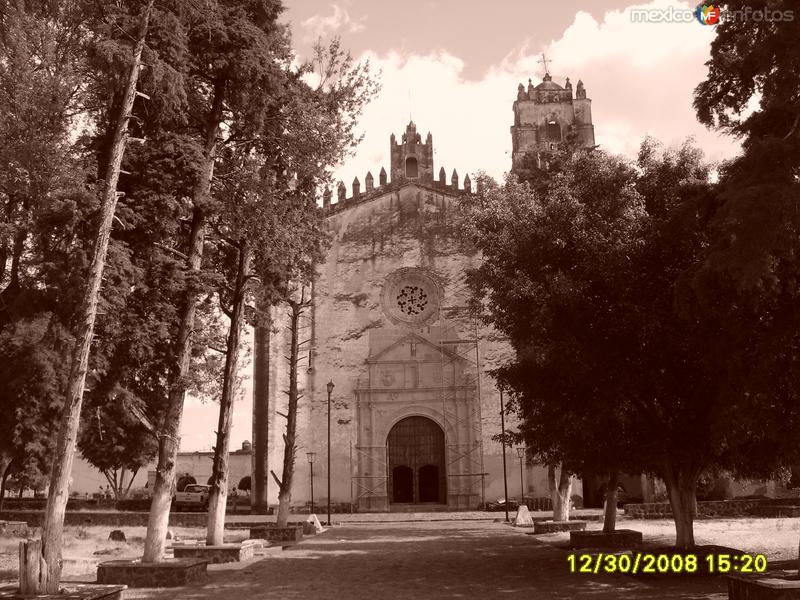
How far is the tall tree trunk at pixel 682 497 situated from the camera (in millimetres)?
12086

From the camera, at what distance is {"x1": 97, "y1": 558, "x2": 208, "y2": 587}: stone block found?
1096cm

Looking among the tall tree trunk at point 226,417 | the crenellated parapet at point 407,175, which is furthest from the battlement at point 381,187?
the tall tree trunk at point 226,417

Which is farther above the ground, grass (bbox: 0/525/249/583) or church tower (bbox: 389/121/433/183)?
church tower (bbox: 389/121/433/183)

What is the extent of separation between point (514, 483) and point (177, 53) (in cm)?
2565

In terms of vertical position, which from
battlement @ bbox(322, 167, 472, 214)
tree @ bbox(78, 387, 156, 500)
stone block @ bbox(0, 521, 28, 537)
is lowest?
stone block @ bbox(0, 521, 28, 537)

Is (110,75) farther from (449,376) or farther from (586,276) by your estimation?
(449,376)

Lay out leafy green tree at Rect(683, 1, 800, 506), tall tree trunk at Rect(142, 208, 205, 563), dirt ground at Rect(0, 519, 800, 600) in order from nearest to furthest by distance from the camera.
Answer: leafy green tree at Rect(683, 1, 800, 506)
dirt ground at Rect(0, 519, 800, 600)
tall tree trunk at Rect(142, 208, 205, 563)

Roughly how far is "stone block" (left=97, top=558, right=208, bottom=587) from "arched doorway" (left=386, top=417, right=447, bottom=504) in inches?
910

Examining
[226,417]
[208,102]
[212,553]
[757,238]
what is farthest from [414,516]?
[757,238]

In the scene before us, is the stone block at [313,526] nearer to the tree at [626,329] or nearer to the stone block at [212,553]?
the stone block at [212,553]

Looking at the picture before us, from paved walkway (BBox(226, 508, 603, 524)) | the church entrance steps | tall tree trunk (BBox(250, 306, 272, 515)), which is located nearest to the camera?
paved walkway (BBox(226, 508, 603, 524))

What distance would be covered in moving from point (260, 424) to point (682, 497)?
2375cm

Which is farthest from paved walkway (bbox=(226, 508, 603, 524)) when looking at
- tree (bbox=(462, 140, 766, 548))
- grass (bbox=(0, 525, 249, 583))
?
tree (bbox=(462, 140, 766, 548))

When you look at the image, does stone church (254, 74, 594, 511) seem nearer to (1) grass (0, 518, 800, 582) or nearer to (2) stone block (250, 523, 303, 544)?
(1) grass (0, 518, 800, 582)
